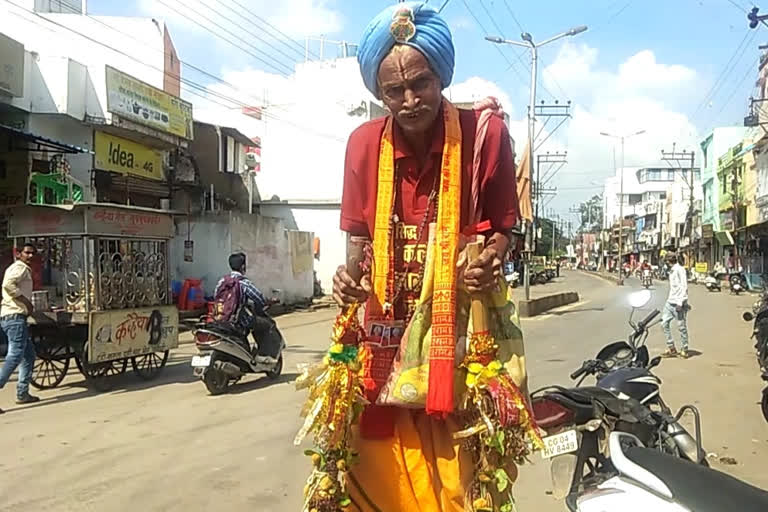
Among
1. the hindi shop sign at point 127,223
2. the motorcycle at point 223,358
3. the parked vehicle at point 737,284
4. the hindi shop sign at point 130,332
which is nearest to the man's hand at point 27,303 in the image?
the hindi shop sign at point 130,332

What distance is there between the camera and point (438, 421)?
2.17 meters

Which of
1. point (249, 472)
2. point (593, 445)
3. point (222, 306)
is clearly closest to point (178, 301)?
point (222, 306)

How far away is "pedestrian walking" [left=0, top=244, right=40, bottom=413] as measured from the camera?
8.15 meters

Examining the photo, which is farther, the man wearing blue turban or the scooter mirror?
the scooter mirror

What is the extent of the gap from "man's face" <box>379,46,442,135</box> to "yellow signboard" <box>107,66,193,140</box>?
1379 centimetres

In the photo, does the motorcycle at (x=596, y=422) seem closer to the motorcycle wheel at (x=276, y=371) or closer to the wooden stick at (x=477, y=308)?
the wooden stick at (x=477, y=308)

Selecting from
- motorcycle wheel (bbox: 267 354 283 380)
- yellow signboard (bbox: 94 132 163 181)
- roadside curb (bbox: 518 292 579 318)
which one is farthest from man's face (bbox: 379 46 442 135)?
roadside curb (bbox: 518 292 579 318)

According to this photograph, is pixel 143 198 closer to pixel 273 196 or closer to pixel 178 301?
pixel 178 301

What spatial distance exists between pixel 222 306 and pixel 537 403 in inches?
234

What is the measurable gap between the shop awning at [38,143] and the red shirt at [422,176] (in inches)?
435

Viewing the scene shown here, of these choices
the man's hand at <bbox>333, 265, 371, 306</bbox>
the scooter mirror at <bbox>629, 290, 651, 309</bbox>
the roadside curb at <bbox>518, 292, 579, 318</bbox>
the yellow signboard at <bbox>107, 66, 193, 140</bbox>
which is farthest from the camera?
the roadside curb at <bbox>518, 292, 579, 318</bbox>

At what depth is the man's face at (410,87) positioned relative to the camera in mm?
2121

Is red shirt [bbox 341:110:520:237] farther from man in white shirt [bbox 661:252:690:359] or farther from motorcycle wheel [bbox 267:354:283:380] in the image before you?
man in white shirt [bbox 661:252:690:359]

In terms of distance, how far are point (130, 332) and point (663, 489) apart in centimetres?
767
